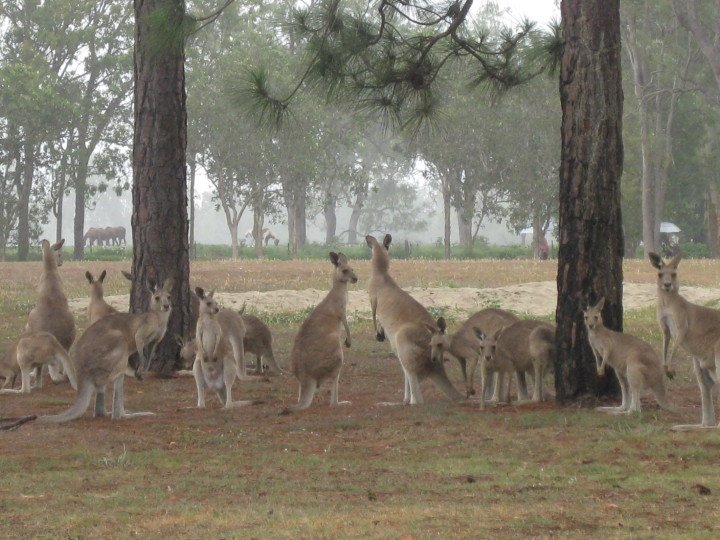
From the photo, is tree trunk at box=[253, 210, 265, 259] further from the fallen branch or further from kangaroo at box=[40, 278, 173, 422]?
the fallen branch

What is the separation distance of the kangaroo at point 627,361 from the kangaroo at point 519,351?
1.93 ft

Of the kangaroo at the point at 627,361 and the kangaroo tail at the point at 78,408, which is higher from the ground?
the kangaroo at the point at 627,361

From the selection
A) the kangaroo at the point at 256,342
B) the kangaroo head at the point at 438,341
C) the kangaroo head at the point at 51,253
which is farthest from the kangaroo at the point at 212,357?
the kangaroo head at the point at 51,253

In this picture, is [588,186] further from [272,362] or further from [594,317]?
[272,362]

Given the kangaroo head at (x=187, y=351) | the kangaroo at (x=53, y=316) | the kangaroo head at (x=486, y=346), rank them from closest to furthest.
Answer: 1. the kangaroo head at (x=486, y=346)
2. the kangaroo head at (x=187, y=351)
3. the kangaroo at (x=53, y=316)

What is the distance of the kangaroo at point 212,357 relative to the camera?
9789 mm

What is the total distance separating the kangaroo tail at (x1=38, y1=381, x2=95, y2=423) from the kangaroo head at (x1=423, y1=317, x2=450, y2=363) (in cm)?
284

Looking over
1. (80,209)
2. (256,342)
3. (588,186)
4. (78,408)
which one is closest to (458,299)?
(256,342)

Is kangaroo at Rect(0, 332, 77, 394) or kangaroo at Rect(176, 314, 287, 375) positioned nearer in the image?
kangaroo at Rect(0, 332, 77, 394)

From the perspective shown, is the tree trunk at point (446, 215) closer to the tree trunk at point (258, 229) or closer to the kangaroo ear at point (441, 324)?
the tree trunk at point (258, 229)

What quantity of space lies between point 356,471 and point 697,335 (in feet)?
9.93

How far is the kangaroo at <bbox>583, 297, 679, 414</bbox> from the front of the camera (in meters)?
8.77

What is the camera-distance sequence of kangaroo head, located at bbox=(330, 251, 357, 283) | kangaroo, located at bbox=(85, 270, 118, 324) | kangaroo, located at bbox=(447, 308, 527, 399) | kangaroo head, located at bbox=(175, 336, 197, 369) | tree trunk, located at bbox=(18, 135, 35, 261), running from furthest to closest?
tree trunk, located at bbox=(18, 135, 35, 261) → kangaroo, located at bbox=(85, 270, 118, 324) → kangaroo head, located at bbox=(175, 336, 197, 369) → kangaroo head, located at bbox=(330, 251, 357, 283) → kangaroo, located at bbox=(447, 308, 527, 399)

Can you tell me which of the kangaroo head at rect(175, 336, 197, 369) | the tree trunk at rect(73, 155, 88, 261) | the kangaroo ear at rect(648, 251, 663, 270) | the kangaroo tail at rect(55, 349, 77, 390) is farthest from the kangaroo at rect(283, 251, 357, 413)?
the tree trunk at rect(73, 155, 88, 261)
